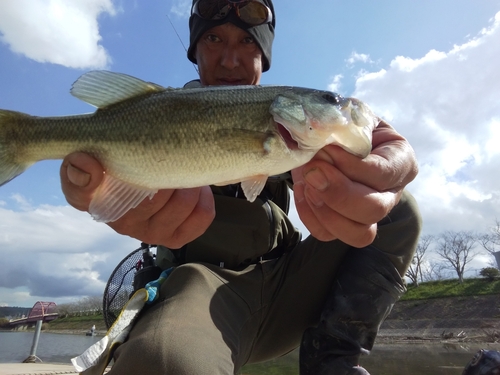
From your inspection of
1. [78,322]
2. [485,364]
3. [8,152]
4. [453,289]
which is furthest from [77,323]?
[485,364]

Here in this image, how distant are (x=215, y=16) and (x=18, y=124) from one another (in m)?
2.80

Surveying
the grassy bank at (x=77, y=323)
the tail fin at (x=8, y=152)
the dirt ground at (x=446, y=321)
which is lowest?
the grassy bank at (x=77, y=323)

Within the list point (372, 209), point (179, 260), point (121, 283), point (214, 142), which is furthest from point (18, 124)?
point (121, 283)

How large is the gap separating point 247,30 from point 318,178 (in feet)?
9.82

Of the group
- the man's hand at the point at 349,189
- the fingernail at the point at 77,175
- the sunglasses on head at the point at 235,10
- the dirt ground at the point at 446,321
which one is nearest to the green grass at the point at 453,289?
the dirt ground at the point at 446,321

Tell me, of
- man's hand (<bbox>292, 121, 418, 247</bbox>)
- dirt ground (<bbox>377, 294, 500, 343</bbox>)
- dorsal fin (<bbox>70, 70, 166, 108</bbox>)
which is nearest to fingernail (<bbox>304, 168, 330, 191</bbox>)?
man's hand (<bbox>292, 121, 418, 247</bbox>)

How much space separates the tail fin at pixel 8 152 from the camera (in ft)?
6.97

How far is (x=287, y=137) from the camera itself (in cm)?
199

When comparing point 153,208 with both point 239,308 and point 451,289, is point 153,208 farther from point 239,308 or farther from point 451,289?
point 451,289

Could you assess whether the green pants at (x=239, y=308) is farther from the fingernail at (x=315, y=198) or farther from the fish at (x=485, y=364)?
the fingernail at (x=315, y=198)

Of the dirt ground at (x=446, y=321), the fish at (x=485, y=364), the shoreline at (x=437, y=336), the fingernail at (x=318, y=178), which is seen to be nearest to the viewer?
the fingernail at (x=318, y=178)

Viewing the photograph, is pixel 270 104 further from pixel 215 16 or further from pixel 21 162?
pixel 215 16

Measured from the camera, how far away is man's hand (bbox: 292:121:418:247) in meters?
1.81

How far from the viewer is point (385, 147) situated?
2154 mm
